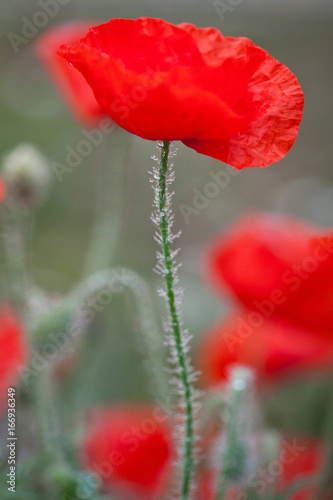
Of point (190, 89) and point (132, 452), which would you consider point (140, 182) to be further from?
point (190, 89)

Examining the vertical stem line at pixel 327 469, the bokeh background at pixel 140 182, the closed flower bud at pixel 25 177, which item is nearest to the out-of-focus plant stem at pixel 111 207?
the bokeh background at pixel 140 182

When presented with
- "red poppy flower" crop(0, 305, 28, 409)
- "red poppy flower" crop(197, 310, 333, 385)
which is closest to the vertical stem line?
"red poppy flower" crop(197, 310, 333, 385)

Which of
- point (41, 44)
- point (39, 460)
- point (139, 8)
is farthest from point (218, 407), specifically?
point (139, 8)

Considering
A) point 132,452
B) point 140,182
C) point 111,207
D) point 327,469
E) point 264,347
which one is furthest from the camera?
point 140,182

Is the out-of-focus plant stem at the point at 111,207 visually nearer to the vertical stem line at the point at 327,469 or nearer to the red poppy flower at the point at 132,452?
the red poppy flower at the point at 132,452

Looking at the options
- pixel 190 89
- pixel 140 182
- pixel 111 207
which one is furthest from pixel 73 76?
pixel 140 182

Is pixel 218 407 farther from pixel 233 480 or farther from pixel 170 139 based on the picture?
pixel 170 139
